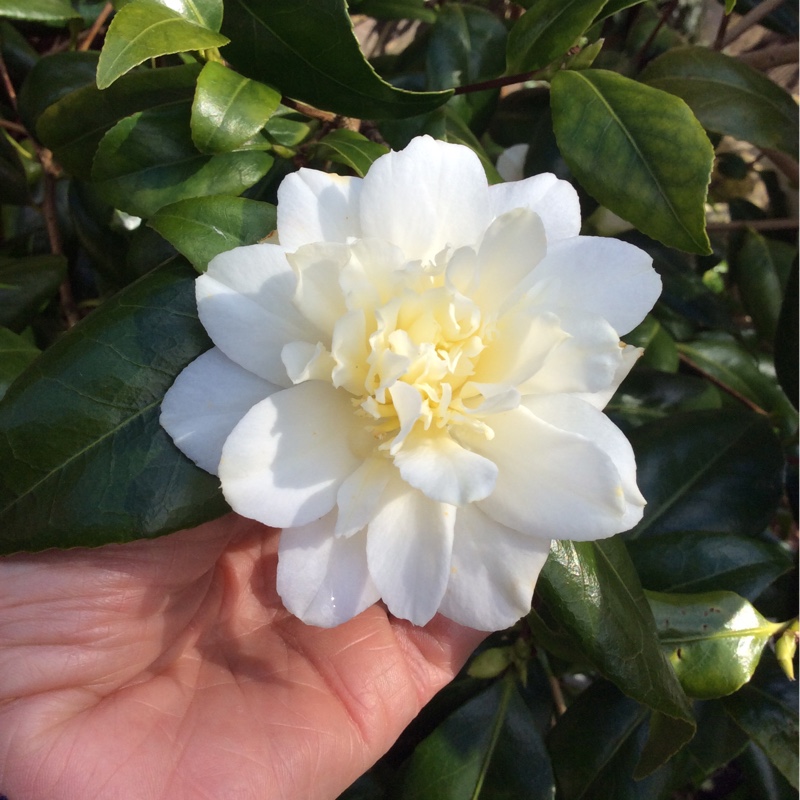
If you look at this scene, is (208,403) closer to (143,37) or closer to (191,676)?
(143,37)

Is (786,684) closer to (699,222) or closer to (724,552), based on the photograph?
(724,552)

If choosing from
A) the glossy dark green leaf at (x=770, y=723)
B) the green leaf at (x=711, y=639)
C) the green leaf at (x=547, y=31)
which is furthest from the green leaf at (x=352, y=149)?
the glossy dark green leaf at (x=770, y=723)

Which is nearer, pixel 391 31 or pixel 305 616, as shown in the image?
pixel 305 616

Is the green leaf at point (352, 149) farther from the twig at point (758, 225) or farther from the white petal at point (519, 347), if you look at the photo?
the twig at point (758, 225)

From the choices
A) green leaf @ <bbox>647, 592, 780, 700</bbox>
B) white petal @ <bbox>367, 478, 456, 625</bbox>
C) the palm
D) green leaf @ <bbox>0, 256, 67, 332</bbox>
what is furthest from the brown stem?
green leaf @ <bbox>0, 256, 67, 332</bbox>

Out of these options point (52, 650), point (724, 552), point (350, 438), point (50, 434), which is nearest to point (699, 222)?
point (350, 438)
